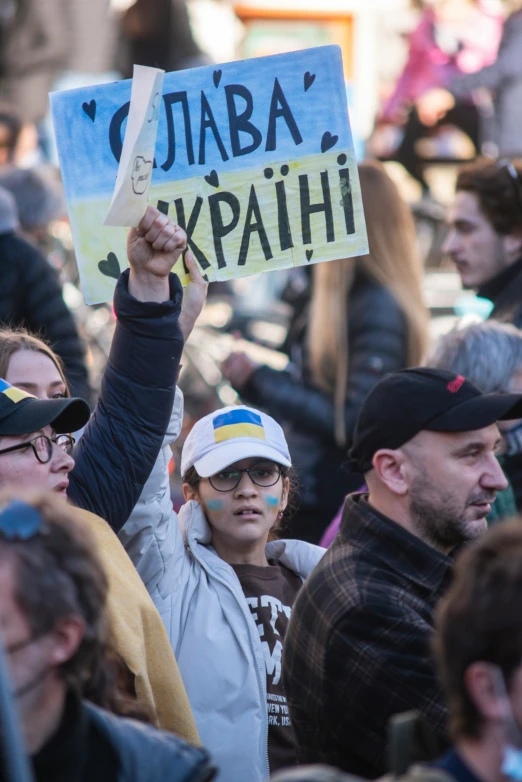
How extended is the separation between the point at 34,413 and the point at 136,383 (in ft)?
0.88

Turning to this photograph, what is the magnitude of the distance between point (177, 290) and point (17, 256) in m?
2.24

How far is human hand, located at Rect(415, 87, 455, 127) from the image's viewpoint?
13930mm

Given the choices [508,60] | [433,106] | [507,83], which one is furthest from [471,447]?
[433,106]

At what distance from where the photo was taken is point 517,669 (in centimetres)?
172

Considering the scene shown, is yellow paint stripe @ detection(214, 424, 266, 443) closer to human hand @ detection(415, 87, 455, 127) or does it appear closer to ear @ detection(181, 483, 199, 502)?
ear @ detection(181, 483, 199, 502)

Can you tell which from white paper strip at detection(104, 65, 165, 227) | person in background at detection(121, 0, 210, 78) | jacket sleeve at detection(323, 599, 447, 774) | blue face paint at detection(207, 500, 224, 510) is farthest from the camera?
person in background at detection(121, 0, 210, 78)

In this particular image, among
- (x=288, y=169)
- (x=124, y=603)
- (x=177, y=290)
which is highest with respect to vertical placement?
(x=288, y=169)

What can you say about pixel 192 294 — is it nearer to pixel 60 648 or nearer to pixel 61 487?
pixel 61 487

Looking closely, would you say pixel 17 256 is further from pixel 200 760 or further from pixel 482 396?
pixel 200 760

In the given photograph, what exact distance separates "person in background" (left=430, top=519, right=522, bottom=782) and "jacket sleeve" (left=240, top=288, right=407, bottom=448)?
9.19ft

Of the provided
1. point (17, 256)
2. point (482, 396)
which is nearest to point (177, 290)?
point (482, 396)

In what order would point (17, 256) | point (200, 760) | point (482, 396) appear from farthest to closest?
point (17, 256)
point (482, 396)
point (200, 760)

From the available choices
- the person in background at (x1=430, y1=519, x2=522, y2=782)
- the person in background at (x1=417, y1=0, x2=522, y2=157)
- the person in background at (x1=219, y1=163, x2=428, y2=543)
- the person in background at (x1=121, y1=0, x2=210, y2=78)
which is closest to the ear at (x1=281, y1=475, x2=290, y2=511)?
the person in background at (x1=219, y1=163, x2=428, y2=543)

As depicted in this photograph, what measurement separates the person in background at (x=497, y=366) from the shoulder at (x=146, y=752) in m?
1.96
